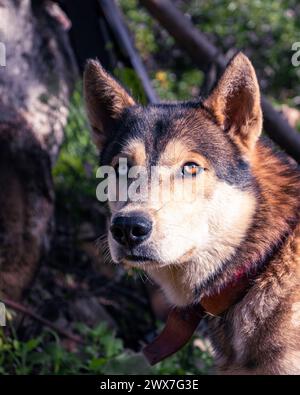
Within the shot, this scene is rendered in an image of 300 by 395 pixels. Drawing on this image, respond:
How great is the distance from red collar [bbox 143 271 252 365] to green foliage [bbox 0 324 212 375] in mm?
877

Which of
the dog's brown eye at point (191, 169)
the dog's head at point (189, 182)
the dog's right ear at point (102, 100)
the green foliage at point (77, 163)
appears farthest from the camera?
the green foliage at point (77, 163)

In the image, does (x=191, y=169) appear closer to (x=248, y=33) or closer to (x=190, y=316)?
(x=190, y=316)

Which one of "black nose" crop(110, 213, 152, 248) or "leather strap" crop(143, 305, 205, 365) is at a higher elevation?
"black nose" crop(110, 213, 152, 248)

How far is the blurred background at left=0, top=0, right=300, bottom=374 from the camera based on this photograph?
5664mm

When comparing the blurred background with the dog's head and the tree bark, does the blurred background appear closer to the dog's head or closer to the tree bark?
the tree bark

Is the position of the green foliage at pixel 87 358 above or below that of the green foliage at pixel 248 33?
below

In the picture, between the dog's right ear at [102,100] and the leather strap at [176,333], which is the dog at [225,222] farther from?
the dog's right ear at [102,100]

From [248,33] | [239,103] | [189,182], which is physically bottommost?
[189,182]

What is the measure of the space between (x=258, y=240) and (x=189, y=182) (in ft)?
1.80

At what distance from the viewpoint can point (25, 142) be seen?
5.78 metres

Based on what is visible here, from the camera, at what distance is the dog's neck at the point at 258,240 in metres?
4.18

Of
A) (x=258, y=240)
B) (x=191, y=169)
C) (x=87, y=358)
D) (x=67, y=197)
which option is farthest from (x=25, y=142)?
(x=258, y=240)

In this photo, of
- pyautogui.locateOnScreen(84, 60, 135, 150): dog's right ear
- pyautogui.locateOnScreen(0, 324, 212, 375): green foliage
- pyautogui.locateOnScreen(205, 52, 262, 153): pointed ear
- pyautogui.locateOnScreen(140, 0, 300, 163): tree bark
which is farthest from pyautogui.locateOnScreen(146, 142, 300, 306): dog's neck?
pyautogui.locateOnScreen(140, 0, 300, 163): tree bark

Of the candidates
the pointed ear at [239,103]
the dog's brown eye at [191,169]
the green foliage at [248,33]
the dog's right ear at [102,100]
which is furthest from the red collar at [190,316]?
the green foliage at [248,33]
